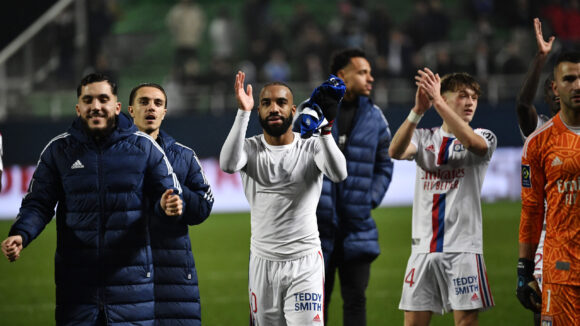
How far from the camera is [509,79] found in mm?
17859

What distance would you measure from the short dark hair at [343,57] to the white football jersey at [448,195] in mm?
1118

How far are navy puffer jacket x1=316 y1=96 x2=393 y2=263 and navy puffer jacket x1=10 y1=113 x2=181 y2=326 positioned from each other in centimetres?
168

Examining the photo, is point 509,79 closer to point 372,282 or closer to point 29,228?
point 372,282

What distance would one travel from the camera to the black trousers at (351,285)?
5.81 meters

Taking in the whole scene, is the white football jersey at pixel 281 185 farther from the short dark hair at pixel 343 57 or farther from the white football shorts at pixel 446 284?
the short dark hair at pixel 343 57

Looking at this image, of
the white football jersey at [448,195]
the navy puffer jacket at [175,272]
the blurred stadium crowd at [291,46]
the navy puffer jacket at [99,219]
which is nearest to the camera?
the navy puffer jacket at [99,219]

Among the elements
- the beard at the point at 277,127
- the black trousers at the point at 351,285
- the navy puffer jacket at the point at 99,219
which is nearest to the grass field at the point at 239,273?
the black trousers at the point at 351,285

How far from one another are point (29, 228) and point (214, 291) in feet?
18.2

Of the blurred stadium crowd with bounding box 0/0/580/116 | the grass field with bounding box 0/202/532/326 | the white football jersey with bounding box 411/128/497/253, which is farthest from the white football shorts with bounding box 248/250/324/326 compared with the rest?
the blurred stadium crowd with bounding box 0/0/580/116

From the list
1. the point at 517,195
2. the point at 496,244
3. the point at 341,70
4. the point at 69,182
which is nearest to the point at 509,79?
the point at 517,195

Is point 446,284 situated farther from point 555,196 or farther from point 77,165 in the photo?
point 77,165

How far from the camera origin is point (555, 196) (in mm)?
4199

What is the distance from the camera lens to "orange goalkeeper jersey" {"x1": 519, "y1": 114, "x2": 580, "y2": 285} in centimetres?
411

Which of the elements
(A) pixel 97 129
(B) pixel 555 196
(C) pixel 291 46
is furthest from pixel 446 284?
(C) pixel 291 46
